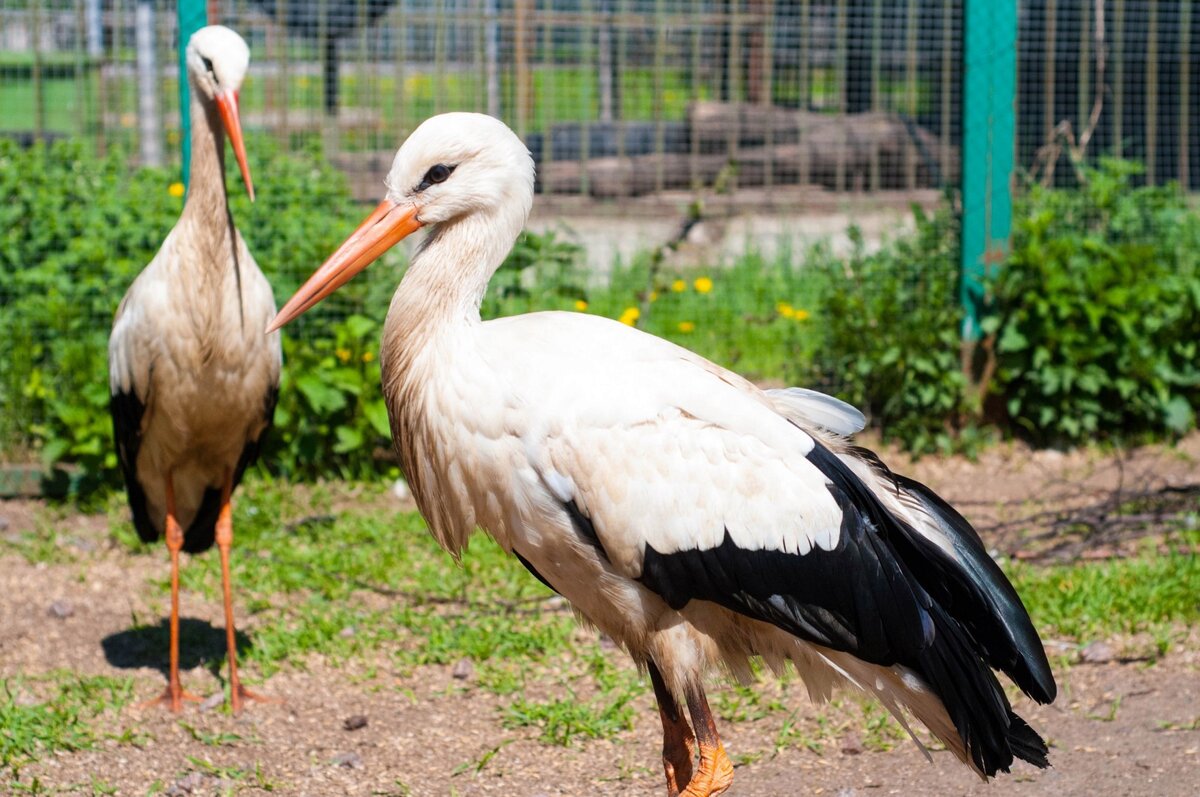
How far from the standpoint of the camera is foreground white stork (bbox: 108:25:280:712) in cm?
430

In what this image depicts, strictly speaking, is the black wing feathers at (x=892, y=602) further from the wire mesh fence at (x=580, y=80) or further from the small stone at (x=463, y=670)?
the wire mesh fence at (x=580, y=80)

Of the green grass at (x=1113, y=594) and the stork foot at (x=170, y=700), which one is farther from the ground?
the green grass at (x=1113, y=594)

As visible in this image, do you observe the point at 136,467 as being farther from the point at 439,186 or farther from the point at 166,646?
the point at 439,186

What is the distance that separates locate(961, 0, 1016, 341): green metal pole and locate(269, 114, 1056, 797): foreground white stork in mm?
3687

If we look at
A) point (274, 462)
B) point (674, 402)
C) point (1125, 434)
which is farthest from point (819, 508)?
point (1125, 434)

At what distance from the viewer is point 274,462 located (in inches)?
243

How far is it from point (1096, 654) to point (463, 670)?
78.5 inches

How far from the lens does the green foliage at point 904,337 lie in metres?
6.45

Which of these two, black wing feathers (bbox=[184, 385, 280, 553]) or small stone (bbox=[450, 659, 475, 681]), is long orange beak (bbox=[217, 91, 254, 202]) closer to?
black wing feathers (bbox=[184, 385, 280, 553])

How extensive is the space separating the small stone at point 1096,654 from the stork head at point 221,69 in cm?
299

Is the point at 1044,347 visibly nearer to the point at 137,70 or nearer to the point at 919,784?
the point at 919,784

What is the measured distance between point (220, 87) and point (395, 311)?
1775 mm

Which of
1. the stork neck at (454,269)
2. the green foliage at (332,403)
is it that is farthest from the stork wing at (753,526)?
the green foliage at (332,403)

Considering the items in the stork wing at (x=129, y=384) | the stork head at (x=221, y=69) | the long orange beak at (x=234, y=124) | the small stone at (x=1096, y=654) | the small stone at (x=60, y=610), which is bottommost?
the small stone at (x=60, y=610)
